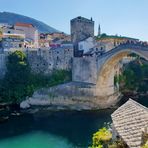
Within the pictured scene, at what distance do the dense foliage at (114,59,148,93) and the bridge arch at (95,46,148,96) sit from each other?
1932 millimetres

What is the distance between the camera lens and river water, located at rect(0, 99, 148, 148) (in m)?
20.5

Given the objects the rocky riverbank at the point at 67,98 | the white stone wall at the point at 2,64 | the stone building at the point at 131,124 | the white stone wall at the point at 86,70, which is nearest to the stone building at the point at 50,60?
the white stone wall at the point at 86,70

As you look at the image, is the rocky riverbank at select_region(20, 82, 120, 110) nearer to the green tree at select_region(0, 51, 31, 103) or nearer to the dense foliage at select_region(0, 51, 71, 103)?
the dense foliage at select_region(0, 51, 71, 103)

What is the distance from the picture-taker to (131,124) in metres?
7.49

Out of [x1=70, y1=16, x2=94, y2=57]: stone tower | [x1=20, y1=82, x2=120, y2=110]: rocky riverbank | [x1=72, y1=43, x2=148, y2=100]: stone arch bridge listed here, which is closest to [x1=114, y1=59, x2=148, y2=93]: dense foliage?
[x1=72, y1=43, x2=148, y2=100]: stone arch bridge

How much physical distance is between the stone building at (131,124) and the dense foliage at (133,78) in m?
27.3

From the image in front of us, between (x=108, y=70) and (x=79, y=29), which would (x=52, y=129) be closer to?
(x=108, y=70)

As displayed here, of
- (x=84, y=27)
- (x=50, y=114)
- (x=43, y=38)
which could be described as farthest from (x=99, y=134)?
(x=43, y=38)

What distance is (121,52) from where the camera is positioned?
101 feet

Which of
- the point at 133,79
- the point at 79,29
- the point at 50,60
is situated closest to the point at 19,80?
the point at 50,60

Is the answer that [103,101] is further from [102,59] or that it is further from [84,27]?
[84,27]

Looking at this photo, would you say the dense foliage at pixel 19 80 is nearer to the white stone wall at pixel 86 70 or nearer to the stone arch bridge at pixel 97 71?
the white stone wall at pixel 86 70

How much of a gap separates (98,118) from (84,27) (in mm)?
17034

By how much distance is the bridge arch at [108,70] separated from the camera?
102 feet
